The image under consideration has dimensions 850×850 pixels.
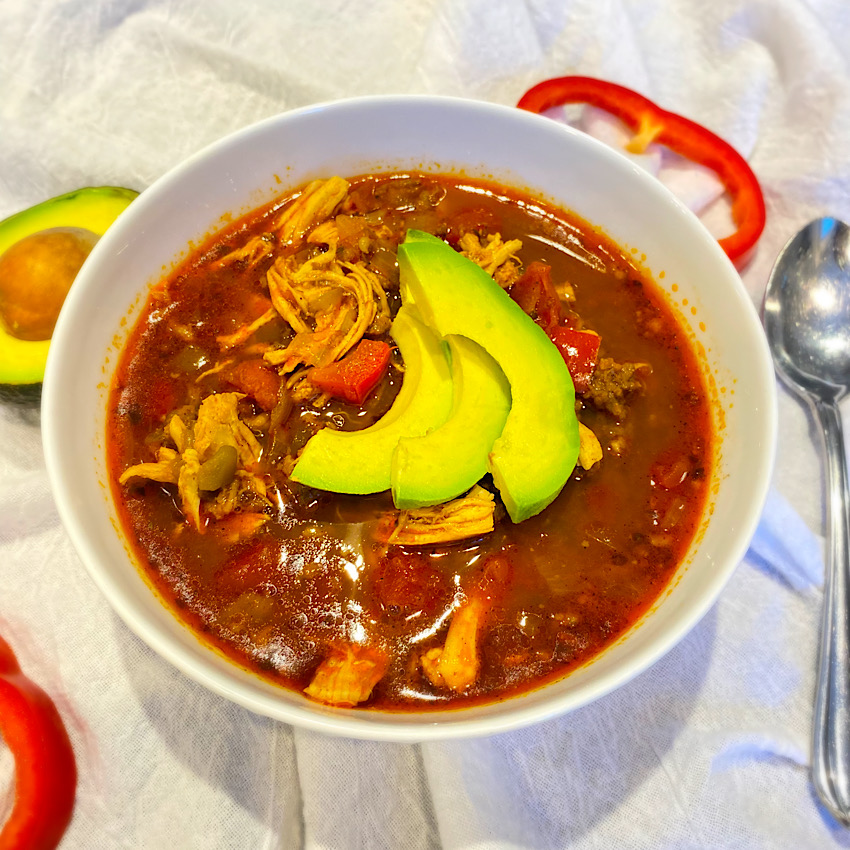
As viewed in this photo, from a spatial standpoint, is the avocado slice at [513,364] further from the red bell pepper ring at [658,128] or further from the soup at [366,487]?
the red bell pepper ring at [658,128]

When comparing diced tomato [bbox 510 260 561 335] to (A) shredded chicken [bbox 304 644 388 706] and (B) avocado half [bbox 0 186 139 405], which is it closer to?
(A) shredded chicken [bbox 304 644 388 706]

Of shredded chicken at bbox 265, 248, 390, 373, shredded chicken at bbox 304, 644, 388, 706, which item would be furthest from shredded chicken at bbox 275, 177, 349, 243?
shredded chicken at bbox 304, 644, 388, 706

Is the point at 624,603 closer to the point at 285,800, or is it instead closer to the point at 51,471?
the point at 285,800

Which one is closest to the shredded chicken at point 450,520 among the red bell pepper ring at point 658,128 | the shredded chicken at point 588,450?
the shredded chicken at point 588,450

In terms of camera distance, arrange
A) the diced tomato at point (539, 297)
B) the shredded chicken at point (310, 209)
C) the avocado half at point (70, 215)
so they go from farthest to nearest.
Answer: the avocado half at point (70, 215) → the shredded chicken at point (310, 209) → the diced tomato at point (539, 297)

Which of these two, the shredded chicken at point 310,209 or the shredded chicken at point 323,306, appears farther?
the shredded chicken at point 310,209

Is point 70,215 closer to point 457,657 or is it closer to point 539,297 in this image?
point 539,297

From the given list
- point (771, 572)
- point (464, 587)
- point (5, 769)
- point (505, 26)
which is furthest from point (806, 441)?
point (5, 769)

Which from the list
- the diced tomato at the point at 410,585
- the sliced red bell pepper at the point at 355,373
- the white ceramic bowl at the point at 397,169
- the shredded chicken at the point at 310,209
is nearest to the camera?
the white ceramic bowl at the point at 397,169
